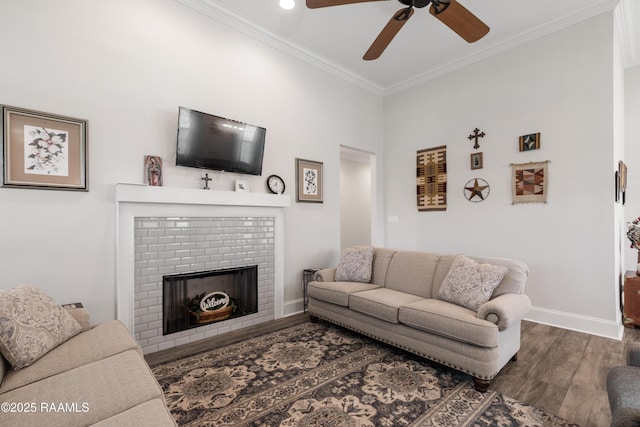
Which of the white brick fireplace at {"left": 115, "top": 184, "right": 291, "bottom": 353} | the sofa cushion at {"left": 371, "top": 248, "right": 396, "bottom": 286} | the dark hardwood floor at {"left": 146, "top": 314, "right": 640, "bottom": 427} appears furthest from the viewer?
the sofa cushion at {"left": 371, "top": 248, "right": 396, "bottom": 286}

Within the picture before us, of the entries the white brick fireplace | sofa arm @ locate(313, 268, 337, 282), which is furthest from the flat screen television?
sofa arm @ locate(313, 268, 337, 282)

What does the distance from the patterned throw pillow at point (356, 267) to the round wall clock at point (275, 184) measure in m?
1.17

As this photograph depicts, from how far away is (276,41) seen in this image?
Result: 370 cm

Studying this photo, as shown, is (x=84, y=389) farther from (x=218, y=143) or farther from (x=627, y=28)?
(x=627, y=28)

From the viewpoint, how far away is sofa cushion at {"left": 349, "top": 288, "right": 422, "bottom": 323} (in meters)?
2.57

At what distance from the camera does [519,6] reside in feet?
10.2

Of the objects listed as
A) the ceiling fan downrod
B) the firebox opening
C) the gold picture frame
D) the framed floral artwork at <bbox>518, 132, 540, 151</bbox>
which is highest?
the ceiling fan downrod

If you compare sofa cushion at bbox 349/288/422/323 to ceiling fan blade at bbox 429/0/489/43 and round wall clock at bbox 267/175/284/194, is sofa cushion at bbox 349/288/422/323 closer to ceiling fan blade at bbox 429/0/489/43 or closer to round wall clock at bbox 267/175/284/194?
round wall clock at bbox 267/175/284/194

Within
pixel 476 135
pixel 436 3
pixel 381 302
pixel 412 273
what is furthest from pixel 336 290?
pixel 476 135

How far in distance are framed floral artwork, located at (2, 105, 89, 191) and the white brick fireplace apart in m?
0.35

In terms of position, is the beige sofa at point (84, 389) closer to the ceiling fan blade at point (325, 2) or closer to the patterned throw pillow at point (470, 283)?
the patterned throw pillow at point (470, 283)

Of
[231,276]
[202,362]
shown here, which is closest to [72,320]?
[202,362]

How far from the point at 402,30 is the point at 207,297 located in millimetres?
3728

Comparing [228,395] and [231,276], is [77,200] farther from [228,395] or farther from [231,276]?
[228,395]
